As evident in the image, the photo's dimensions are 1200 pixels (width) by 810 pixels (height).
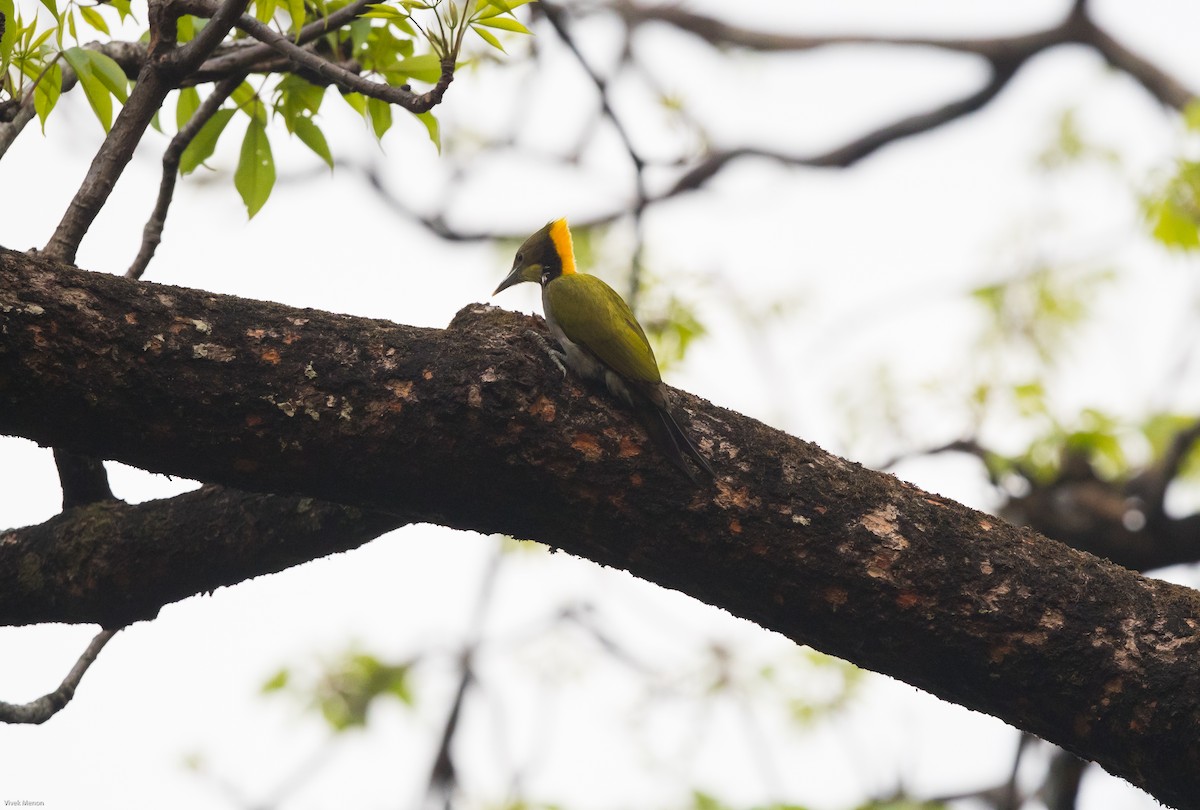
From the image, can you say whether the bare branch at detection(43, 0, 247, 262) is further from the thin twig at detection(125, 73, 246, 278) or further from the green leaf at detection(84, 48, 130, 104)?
the thin twig at detection(125, 73, 246, 278)

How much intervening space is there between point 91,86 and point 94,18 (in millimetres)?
415

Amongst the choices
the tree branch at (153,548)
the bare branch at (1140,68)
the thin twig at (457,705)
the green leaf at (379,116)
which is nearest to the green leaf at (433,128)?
A: the green leaf at (379,116)

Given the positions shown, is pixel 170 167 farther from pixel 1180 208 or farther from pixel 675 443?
pixel 1180 208

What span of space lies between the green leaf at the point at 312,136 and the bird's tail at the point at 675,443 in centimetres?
148

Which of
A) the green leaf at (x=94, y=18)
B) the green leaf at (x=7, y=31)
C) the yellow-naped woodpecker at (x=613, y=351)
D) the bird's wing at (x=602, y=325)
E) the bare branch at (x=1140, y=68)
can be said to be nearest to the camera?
the green leaf at (x=7, y=31)

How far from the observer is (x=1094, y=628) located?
289 cm

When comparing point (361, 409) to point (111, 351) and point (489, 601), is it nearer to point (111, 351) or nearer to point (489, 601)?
point (111, 351)

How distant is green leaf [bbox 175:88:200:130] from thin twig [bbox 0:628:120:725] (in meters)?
1.72

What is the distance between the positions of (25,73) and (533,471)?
5.71 feet

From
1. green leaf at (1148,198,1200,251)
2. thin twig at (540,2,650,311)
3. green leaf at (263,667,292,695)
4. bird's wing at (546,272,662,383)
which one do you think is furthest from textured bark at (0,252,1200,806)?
green leaf at (263,667,292,695)

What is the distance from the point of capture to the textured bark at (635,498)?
2678 mm

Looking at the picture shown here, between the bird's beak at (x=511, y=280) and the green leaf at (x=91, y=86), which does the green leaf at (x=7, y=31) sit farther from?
the bird's beak at (x=511, y=280)

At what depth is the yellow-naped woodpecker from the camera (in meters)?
2.96

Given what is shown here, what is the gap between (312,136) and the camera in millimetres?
3688
